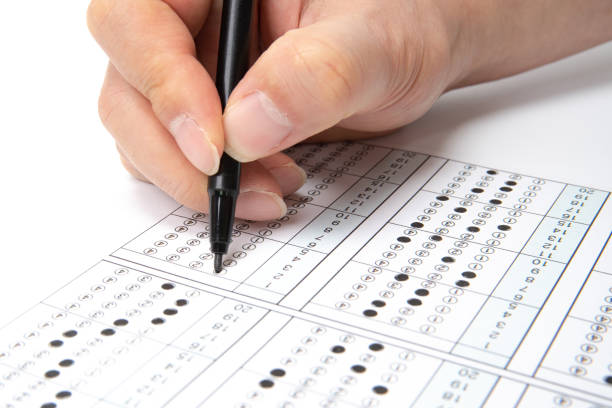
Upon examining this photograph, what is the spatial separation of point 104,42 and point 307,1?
0.26m

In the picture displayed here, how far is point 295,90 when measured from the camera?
768 millimetres

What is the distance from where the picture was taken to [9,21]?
1.45 m

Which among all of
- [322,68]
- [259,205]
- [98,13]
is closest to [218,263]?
[259,205]

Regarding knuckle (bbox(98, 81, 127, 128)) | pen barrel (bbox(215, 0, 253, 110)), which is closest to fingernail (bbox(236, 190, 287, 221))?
pen barrel (bbox(215, 0, 253, 110))

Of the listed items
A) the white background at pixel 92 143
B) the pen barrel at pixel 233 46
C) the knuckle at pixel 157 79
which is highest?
the pen barrel at pixel 233 46

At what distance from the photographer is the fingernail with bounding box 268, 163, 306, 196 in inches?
35.8

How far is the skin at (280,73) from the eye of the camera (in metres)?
0.78

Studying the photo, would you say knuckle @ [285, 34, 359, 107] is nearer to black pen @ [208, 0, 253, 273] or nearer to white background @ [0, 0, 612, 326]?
black pen @ [208, 0, 253, 273]

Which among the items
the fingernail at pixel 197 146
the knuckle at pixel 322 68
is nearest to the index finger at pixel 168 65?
the fingernail at pixel 197 146

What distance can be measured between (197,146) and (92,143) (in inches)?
13.9

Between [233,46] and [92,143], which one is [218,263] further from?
[92,143]

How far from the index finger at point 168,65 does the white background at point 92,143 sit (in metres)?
0.13

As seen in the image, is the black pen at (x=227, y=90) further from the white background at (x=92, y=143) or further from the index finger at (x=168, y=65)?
the white background at (x=92, y=143)

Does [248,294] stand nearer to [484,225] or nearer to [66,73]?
[484,225]
